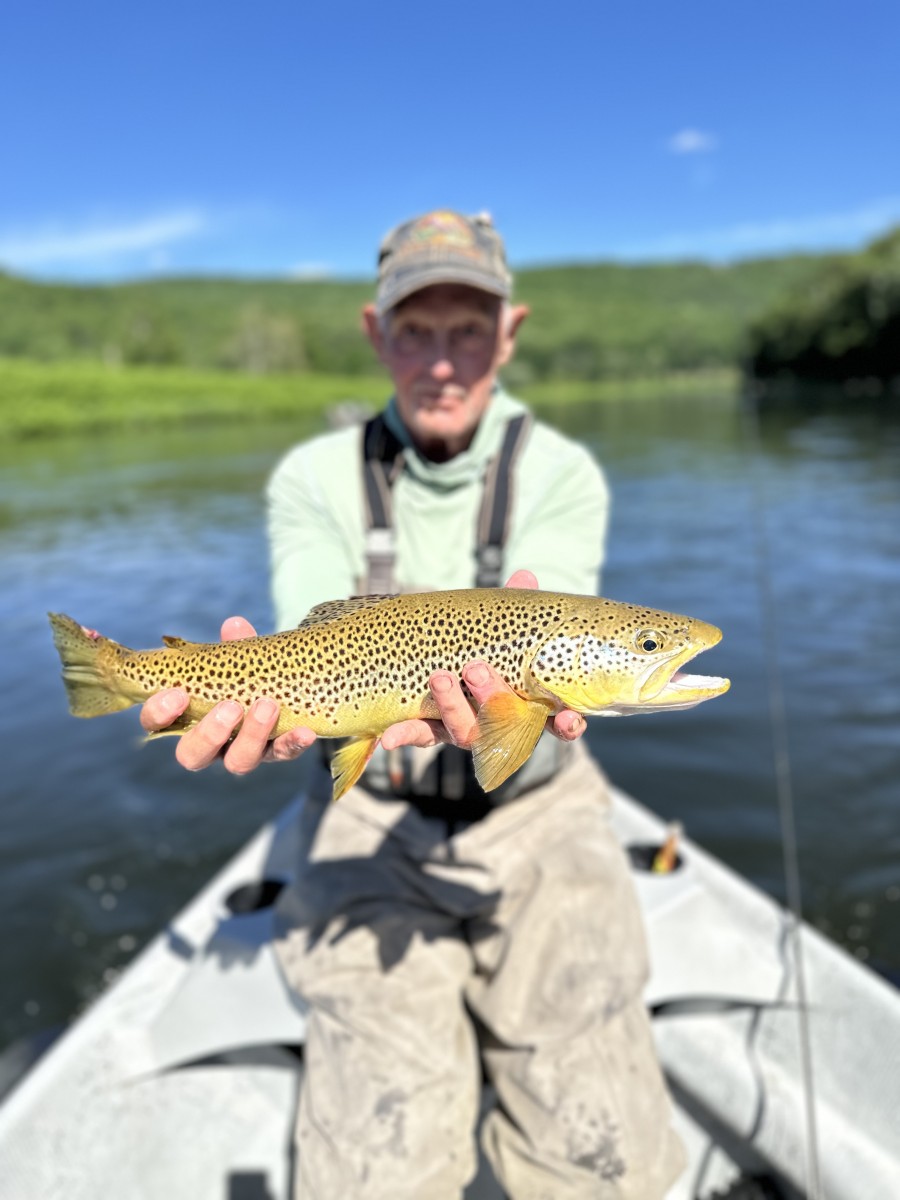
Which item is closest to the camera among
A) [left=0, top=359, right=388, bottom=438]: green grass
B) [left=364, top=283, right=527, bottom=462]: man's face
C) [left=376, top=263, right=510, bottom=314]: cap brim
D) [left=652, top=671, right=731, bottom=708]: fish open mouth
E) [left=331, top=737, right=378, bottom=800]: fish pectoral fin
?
[left=652, top=671, right=731, bottom=708]: fish open mouth

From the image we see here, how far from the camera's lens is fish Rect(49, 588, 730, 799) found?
101 inches

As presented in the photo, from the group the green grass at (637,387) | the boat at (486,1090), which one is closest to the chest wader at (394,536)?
Result: the boat at (486,1090)

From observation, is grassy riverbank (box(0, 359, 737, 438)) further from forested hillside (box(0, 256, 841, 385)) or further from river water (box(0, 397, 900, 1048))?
river water (box(0, 397, 900, 1048))

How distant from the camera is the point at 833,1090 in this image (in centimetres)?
350

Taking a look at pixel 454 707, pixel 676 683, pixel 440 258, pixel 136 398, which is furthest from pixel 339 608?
pixel 136 398

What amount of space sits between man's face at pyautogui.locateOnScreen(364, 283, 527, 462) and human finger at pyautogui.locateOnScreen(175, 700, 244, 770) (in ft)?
5.59

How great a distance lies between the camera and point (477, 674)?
250 cm

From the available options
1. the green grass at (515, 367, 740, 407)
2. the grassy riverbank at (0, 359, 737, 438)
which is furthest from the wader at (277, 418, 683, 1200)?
the green grass at (515, 367, 740, 407)

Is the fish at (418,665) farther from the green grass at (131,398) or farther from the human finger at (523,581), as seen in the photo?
the green grass at (131,398)

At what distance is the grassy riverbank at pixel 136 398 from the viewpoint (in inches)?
2153

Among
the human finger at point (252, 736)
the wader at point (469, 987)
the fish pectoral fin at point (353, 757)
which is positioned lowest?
the wader at point (469, 987)

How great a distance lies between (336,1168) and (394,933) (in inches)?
30.0

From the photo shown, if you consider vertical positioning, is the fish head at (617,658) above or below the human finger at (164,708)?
above

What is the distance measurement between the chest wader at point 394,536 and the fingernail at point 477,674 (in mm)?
868
